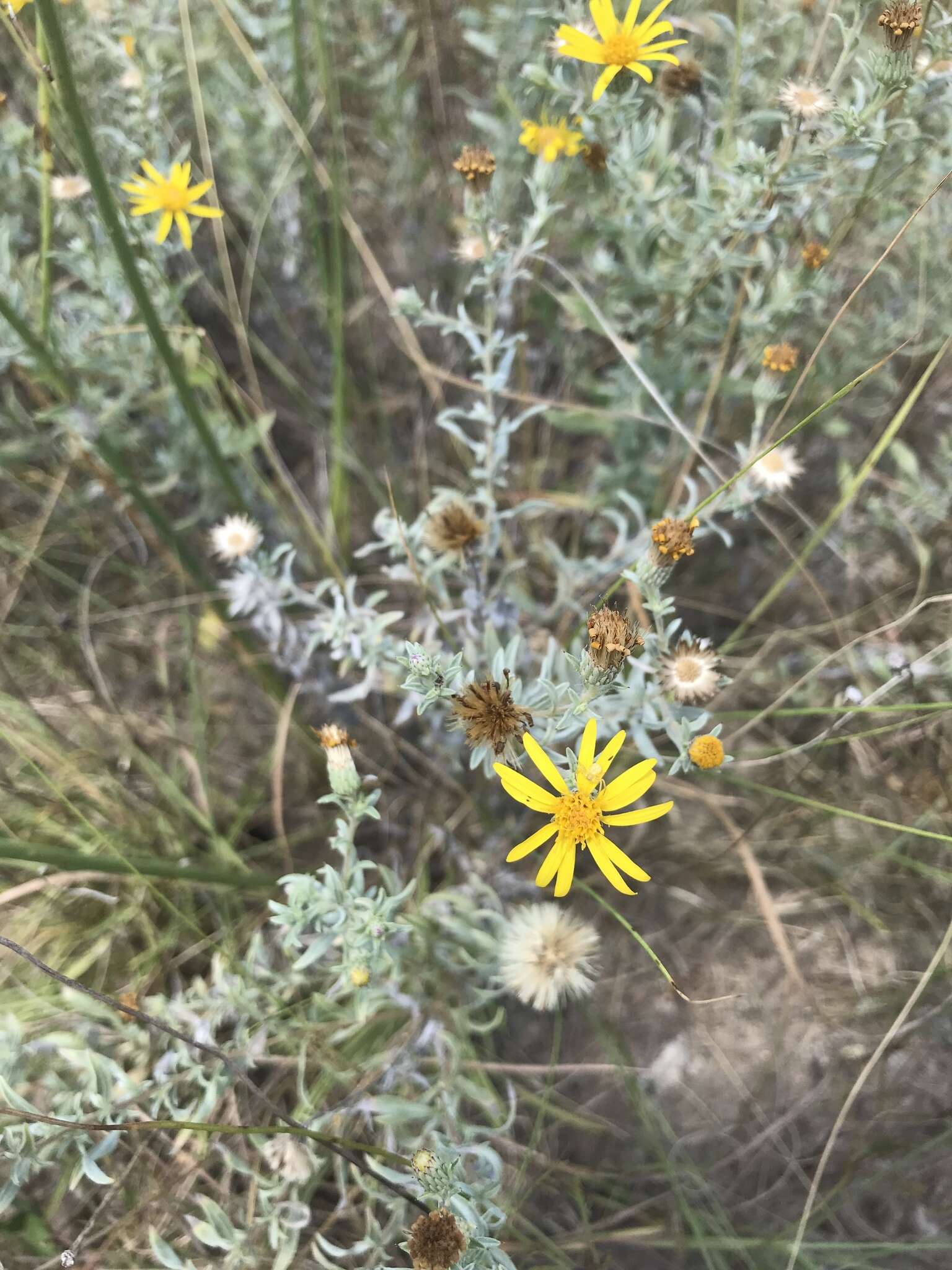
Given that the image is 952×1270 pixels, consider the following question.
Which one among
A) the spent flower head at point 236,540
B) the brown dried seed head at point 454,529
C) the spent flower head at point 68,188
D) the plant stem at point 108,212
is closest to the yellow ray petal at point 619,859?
the brown dried seed head at point 454,529

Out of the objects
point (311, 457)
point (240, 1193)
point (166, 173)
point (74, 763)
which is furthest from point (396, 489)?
point (240, 1193)

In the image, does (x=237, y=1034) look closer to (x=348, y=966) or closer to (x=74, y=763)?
(x=348, y=966)

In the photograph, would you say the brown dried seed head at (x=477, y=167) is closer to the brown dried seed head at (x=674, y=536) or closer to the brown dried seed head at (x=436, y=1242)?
the brown dried seed head at (x=674, y=536)

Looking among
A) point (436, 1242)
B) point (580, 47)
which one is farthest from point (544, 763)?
point (580, 47)

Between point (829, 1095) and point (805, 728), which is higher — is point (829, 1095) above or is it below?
below

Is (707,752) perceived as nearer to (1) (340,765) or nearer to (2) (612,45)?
(1) (340,765)
